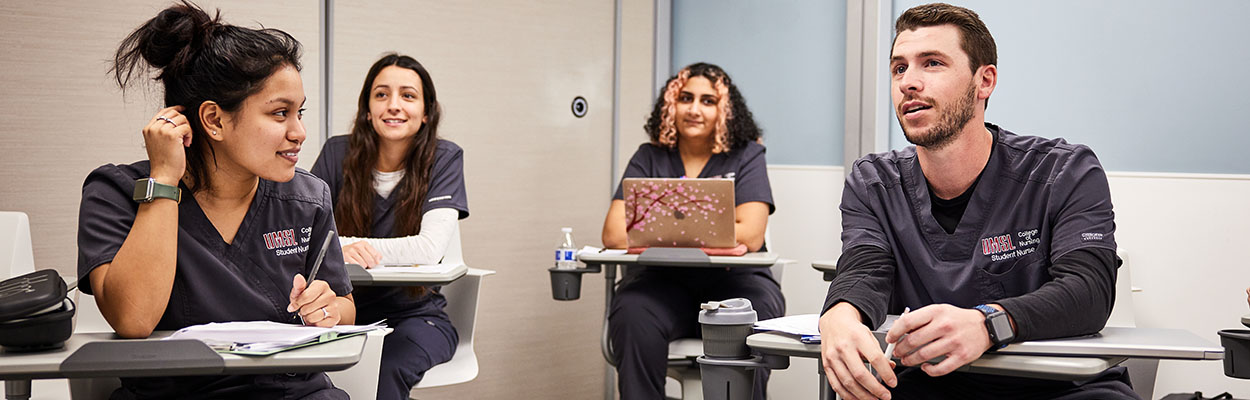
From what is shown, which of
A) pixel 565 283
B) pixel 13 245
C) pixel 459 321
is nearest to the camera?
pixel 13 245

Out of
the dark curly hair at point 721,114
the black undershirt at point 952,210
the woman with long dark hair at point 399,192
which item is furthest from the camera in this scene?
the dark curly hair at point 721,114

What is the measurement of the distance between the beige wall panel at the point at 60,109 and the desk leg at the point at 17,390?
5.15ft

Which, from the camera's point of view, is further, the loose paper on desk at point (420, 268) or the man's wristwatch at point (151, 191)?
the loose paper on desk at point (420, 268)

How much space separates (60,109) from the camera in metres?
3.08

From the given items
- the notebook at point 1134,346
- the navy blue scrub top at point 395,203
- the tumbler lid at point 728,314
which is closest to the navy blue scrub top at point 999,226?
A: the notebook at point 1134,346

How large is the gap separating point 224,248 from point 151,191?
19 centimetres

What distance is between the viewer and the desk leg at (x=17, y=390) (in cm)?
157

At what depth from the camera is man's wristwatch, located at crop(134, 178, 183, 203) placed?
5.69 ft

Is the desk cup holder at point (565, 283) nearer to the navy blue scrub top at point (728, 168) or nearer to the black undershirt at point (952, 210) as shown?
the navy blue scrub top at point (728, 168)

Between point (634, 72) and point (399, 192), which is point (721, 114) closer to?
point (634, 72)

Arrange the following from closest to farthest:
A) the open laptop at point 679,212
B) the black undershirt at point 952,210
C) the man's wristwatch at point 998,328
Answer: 1. the man's wristwatch at point 998,328
2. the black undershirt at point 952,210
3. the open laptop at point 679,212

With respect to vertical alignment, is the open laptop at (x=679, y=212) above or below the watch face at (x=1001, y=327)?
above

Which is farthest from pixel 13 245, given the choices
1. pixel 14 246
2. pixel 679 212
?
pixel 679 212

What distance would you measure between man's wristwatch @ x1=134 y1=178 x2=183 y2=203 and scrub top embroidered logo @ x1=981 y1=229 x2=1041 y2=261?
1537 millimetres
